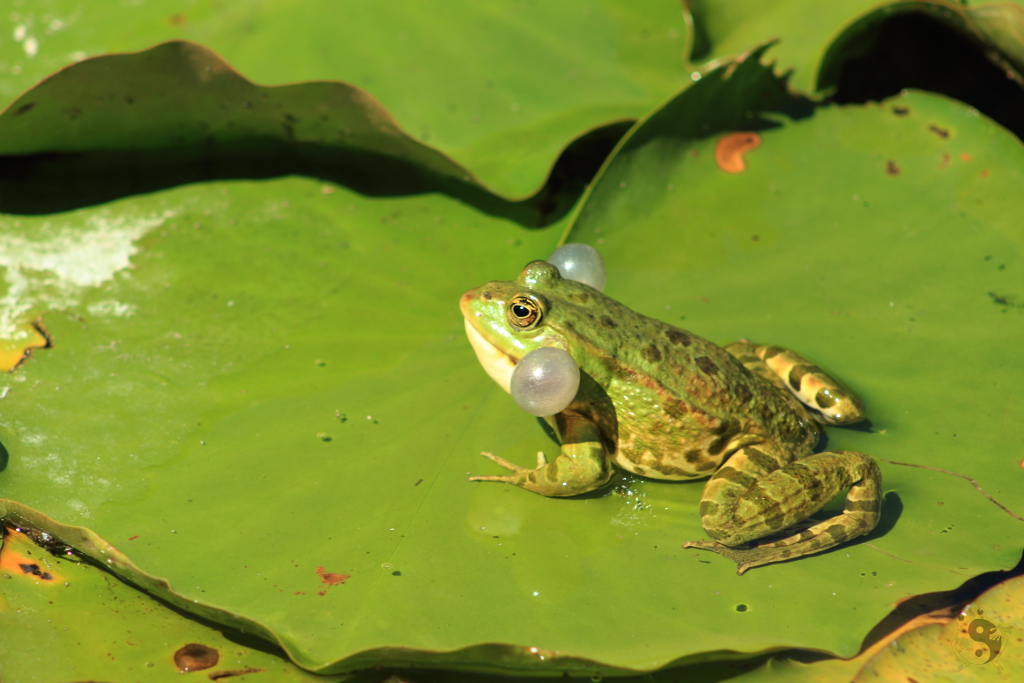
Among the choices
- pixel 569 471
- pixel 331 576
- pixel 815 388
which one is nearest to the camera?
pixel 331 576

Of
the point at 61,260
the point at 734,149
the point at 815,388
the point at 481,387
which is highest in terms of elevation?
the point at 734,149

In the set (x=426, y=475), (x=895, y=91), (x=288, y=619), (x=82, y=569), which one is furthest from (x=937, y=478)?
(x=82, y=569)

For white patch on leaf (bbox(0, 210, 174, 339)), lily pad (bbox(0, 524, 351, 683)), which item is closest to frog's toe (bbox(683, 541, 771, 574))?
lily pad (bbox(0, 524, 351, 683))

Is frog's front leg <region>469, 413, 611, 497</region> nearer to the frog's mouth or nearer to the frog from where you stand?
the frog

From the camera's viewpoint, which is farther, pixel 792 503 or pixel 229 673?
pixel 792 503

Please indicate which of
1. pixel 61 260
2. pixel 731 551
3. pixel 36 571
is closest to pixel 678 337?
pixel 731 551
